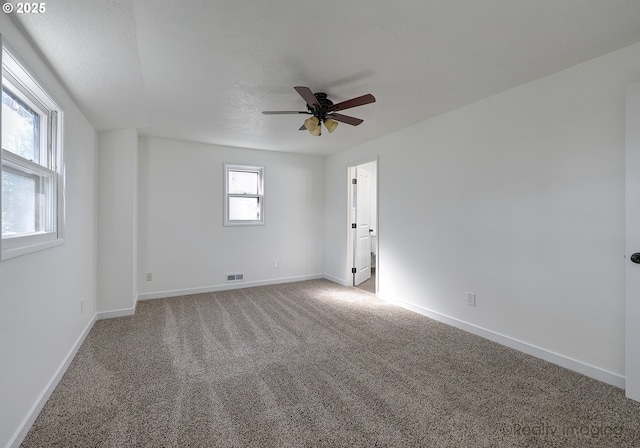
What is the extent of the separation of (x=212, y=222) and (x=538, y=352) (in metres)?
4.54

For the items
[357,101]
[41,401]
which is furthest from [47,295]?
[357,101]

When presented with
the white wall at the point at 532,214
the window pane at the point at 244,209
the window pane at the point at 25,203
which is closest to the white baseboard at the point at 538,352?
the white wall at the point at 532,214

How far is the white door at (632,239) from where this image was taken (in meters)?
2.07

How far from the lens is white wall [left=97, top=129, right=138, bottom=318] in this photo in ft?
12.0

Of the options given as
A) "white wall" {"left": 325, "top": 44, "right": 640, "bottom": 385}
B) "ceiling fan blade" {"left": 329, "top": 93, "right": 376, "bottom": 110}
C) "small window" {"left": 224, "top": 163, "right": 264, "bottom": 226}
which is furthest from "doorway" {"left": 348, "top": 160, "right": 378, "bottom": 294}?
"ceiling fan blade" {"left": 329, "top": 93, "right": 376, "bottom": 110}

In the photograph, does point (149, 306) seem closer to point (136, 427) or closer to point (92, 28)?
point (136, 427)

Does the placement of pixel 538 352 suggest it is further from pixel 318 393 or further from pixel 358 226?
pixel 358 226

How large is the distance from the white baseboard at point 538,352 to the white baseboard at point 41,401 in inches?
143

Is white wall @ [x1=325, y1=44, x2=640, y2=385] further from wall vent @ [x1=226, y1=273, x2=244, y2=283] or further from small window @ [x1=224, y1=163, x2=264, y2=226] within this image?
wall vent @ [x1=226, y1=273, x2=244, y2=283]

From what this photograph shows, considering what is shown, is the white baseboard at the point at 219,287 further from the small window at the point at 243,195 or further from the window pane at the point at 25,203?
the window pane at the point at 25,203

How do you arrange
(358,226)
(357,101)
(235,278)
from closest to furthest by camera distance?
(357,101) → (235,278) → (358,226)

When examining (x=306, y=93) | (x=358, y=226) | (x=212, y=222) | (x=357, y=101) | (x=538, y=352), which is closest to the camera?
(x=306, y=93)

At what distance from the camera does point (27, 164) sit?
1939 mm

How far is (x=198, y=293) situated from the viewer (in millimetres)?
4816
